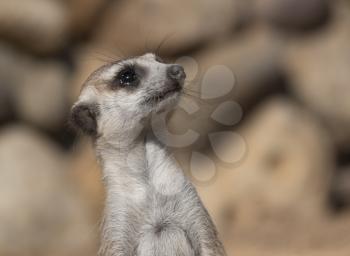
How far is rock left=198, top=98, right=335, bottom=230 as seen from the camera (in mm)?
7664

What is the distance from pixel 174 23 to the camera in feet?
26.9

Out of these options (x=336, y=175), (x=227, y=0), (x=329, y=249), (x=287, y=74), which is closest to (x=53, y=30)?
(x=227, y=0)

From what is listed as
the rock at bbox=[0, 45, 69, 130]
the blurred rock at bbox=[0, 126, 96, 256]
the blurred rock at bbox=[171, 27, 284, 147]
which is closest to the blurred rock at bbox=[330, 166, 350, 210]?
the blurred rock at bbox=[171, 27, 284, 147]

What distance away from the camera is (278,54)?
8.23 metres

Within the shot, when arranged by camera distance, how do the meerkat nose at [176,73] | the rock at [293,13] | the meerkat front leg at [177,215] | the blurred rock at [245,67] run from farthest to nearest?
the rock at [293,13] → the blurred rock at [245,67] → the meerkat nose at [176,73] → the meerkat front leg at [177,215]

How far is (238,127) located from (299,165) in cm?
71

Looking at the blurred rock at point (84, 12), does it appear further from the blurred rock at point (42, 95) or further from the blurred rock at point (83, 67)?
the blurred rock at point (42, 95)

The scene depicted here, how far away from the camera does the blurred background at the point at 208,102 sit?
7723 mm

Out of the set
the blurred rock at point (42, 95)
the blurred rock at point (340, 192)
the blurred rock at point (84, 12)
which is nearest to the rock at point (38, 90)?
the blurred rock at point (42, 95)

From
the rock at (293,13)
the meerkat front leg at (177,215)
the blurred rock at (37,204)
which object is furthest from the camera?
the rock at (293,13)

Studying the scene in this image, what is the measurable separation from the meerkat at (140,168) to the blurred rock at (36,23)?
476 cm

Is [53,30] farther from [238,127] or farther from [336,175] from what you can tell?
[336,175]

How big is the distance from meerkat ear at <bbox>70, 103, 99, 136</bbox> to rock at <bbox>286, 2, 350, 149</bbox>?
500cm

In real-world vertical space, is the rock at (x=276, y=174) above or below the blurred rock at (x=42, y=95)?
below
